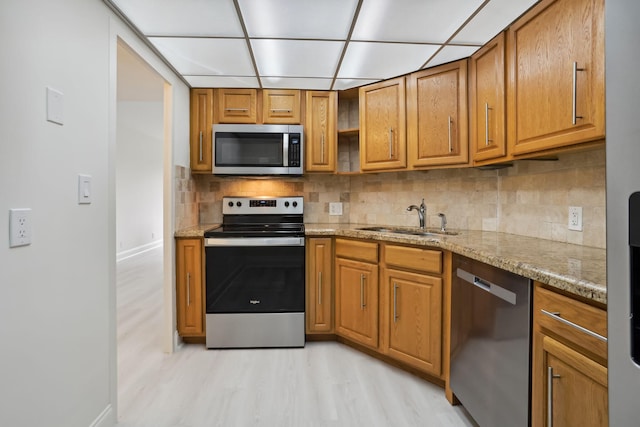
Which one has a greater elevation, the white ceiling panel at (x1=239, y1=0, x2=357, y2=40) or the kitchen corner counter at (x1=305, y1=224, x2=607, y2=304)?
the white ceiling panel at (x1=239, y1=0, x2=357, y2=40)

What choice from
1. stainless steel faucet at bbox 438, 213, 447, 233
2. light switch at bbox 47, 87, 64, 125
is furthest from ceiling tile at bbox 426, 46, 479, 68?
light switch at bbox 47, 87, 64, 125

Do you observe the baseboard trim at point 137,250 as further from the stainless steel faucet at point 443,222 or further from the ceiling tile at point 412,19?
Result: the ceiling tile at point 412,19

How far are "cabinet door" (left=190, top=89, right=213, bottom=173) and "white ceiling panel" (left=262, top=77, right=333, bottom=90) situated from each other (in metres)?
0.51

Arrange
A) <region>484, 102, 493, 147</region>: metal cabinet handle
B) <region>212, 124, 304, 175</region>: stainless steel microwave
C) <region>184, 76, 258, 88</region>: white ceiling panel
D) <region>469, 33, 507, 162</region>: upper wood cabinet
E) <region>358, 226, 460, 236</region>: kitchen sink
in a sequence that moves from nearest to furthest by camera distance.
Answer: <region>469, 33, 507, 162</region>: upper wood cabinet < <region>484, 102, 493, 147</region>: metal cabinet handle < <region>358, 226, 460, 236</region>: kitchen sink < <region>184, 76, 258, 88</region>: white ceiling panel < <region>212, 124, 304, 175</region>: stainless steel microwave

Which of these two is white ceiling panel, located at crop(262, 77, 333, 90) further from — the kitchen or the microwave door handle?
the kitchen

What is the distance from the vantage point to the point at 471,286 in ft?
5.31

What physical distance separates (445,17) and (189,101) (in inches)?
81.4

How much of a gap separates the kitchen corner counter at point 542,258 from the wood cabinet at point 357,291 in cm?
28

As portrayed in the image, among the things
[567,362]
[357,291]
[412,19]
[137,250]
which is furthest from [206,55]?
[137,250]

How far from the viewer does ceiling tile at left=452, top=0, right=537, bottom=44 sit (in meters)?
1.62

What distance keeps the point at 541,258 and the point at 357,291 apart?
1349mm

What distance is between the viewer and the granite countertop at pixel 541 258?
970 mm

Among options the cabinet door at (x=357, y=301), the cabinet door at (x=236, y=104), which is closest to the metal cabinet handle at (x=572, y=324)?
the cabinet door at (x=357, y=301)

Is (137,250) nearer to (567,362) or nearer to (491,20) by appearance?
(491,20)
